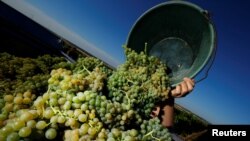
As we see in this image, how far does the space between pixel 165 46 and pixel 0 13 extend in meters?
1.32

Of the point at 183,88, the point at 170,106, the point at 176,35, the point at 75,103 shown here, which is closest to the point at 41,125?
the point at 75,103

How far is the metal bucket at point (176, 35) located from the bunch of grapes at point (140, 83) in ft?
1.42

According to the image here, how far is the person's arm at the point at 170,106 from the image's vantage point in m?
1.51

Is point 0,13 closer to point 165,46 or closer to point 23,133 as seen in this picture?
point 165,46

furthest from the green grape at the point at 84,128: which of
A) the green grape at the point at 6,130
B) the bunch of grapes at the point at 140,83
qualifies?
the bunch of grapes at the point at 140,83

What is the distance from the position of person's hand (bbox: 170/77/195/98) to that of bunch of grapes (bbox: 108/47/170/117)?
141 mm

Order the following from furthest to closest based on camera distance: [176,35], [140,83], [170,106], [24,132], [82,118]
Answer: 1. [176,35]
2. [170,106]
3. [140,83]
4. [82,118]
5. [24,132]

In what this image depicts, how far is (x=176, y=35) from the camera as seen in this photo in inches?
86.4

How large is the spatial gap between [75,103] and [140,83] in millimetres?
525

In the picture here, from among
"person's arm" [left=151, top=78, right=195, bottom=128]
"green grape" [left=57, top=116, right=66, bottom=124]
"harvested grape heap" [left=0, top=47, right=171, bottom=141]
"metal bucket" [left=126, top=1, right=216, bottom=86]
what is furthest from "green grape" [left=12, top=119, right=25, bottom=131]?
"metal bucket" [left=126, top=1, right=216, bottom=86]

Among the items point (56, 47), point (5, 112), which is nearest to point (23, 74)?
point (5, 112)

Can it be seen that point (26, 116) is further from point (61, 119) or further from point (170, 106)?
point (170, 106)

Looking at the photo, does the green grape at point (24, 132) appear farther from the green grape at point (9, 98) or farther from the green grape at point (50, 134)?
the green grape at point (9, 98)

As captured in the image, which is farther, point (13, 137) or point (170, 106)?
point (170, 106)
